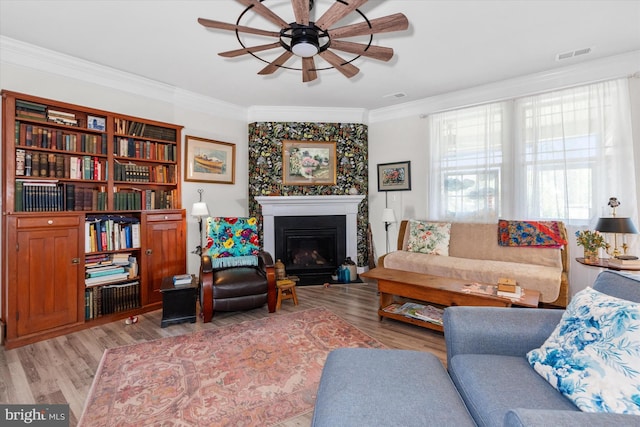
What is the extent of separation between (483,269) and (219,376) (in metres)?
2.80

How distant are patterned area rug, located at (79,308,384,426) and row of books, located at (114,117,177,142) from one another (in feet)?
7.52

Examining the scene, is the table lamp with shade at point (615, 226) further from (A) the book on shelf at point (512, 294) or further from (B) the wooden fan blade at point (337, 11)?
(B) the wooden fan blade at point (337, 11)

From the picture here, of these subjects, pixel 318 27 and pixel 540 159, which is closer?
pixel 318 27

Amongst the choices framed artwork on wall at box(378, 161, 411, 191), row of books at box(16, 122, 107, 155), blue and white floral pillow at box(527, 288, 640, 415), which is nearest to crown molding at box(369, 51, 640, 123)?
framed artwork on wall at box(378, 161, 411, 191)

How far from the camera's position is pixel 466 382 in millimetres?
1269

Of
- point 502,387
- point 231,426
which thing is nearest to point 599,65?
point 502,387

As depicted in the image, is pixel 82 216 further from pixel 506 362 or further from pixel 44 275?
pixel 506 362

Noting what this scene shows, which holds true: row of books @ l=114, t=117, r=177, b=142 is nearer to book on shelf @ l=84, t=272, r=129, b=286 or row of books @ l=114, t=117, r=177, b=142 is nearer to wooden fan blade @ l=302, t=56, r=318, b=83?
book on shelf @ l=84, t=272, r=129, b=286

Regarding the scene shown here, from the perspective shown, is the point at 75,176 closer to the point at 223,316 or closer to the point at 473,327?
the point at 223,316

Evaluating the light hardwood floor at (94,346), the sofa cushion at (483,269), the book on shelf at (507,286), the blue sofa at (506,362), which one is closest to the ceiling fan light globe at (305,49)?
the blue sofa at (506,362)

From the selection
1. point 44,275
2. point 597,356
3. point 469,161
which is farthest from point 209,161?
point 597,356

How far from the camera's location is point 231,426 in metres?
1.60

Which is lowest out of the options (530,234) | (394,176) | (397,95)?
(530,234)

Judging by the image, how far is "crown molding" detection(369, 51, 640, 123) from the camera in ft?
10.0
